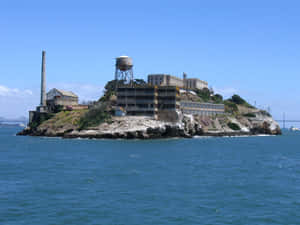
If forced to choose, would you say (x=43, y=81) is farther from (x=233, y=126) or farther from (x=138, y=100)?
(x=233, y=126)

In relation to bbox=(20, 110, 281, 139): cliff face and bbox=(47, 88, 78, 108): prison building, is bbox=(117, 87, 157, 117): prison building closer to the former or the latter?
bbox=(20, 110, 281, 139): cliff face

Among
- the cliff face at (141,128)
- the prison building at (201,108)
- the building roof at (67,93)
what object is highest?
the building roof at (67,93)

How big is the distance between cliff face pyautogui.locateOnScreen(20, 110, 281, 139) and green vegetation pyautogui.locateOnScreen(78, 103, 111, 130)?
2.03 meters

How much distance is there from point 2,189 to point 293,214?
27732 mm

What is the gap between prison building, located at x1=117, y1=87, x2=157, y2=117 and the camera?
138 metres

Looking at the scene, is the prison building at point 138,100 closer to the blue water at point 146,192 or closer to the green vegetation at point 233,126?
the green vegetation at point 233,126

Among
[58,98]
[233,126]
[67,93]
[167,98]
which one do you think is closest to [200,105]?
[233,126]

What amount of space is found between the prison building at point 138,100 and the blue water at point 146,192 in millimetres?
74979

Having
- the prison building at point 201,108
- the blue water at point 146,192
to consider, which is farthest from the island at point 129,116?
the blue water at point 146,192

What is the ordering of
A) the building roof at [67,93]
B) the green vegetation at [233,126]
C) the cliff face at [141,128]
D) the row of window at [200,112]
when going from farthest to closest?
1. the green vegetation at [233,126]
2. the building roof at [67,93]
3. the row of window at [200,112]
4. the cliff face at [141,128]

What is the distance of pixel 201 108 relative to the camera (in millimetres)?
168500

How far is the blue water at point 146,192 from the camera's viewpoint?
30.4m

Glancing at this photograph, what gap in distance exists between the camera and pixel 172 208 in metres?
32.9

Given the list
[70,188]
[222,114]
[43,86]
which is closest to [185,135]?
[222,114]
